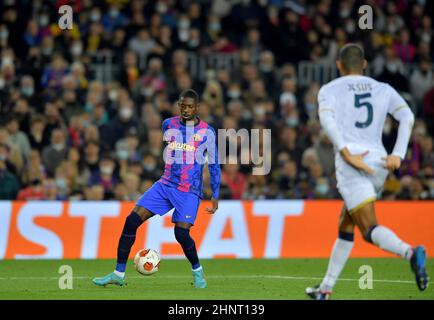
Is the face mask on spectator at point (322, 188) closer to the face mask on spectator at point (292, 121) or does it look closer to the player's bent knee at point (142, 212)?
the face mask on spectator at point (292, 121)

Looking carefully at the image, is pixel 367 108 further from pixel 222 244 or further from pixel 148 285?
pixel 222 244

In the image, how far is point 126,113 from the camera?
798 inches

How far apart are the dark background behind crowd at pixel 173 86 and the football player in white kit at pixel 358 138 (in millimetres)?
8467

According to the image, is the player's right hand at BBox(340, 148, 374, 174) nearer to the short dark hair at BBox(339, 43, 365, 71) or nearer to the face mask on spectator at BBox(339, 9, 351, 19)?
the short dark hair at BBox(339, 43, 365, 71)

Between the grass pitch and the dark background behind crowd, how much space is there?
2400 mm

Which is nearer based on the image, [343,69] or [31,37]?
[343,69]

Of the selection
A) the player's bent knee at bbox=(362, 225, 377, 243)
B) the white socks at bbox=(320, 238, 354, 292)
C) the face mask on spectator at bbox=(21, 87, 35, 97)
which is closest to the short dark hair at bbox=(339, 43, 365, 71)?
the player's bent knee at bbox=(362, 225, 377, 243)

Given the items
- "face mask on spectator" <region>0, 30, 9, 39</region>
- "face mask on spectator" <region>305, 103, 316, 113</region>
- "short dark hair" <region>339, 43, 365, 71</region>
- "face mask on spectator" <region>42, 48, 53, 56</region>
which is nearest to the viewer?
"short dark hair" <region>339, 43, 365, 71</region>

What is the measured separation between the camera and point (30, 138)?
19469 millimetres

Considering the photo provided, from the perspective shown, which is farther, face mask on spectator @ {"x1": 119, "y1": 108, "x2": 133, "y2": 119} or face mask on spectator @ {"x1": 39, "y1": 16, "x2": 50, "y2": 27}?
face mask on spectator @ {"x1": 39, "y1": 16, "x2": 50, "y2": 27}

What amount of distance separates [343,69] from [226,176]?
8938mm

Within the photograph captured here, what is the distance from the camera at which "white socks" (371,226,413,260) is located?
10008mm
